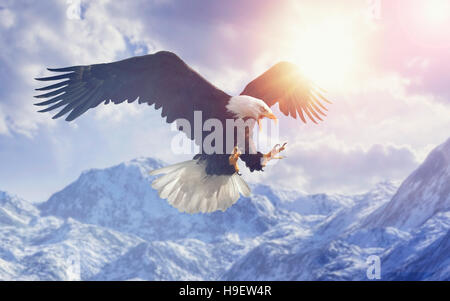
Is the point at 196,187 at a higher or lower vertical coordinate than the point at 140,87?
lower

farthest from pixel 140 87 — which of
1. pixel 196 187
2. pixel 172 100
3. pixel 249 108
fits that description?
pixel 249 108

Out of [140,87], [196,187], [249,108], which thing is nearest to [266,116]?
[249,108]

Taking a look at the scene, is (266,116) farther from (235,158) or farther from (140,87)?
(140,87)

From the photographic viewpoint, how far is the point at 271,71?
12102mm

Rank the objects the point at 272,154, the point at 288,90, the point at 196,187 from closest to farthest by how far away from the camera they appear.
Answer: the point at 272,154 < the point at 196,187 < the point at 288,90

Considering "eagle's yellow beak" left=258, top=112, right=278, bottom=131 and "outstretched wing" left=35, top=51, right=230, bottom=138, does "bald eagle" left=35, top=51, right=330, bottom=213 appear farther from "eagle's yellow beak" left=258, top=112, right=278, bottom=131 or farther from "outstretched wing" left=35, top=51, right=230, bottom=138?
"eagle's yellow beak" left=258, top=112, right=278, bottom=131

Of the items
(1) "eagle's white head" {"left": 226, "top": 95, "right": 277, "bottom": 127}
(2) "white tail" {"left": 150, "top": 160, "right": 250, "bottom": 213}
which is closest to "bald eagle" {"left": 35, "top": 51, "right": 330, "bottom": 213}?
(2) "white tail" {"left": 150, "top": 160, "right": 250, "bottom": 213}

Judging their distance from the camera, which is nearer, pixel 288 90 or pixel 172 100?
pixel 172 100

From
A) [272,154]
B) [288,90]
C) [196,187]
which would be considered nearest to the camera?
[272,154]

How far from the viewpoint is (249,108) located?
852 centimetres

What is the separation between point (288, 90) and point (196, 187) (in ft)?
12.1

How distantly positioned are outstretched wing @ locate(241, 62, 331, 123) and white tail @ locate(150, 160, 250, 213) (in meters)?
2.50
